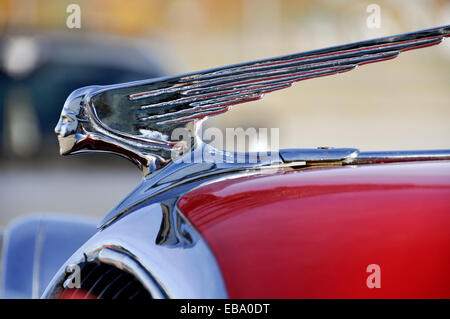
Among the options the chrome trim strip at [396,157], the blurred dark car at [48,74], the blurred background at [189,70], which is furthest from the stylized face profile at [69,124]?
the blurred dark car at [48,74]

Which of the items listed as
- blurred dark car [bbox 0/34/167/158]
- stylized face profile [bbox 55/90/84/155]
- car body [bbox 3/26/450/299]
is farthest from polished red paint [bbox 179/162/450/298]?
blurred dark car [bbox 0/34/167/158]

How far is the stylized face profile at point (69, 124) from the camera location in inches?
61.5

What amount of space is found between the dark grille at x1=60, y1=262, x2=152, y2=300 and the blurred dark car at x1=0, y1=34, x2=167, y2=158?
7.37 meters

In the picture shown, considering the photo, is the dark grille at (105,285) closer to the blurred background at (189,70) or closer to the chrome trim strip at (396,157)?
the chrome trim strip at (396,157)

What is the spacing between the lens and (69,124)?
5.14 ft

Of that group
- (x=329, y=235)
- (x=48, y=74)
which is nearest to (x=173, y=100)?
(x=329, y=235)

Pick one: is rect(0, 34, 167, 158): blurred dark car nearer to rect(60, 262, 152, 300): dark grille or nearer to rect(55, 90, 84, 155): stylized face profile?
rect(55, 90, 84, 155): stylized face profile

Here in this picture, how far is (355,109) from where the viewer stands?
16.1 metres

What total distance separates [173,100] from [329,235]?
1.75 ft

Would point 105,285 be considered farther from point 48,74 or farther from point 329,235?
point 48,74

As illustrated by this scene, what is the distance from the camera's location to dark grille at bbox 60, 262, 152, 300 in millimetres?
1265

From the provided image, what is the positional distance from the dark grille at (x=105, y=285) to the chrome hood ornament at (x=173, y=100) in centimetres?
30

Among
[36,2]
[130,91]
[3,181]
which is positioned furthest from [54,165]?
[130,91]
